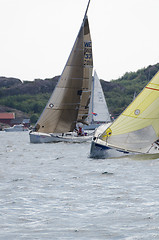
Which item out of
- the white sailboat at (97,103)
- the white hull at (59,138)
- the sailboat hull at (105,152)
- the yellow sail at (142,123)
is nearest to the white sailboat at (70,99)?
the white hull at (59,138)

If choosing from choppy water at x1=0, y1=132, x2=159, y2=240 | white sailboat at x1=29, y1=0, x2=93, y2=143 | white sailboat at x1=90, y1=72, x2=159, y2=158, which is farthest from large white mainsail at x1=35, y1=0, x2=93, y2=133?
choppy water at x1=0, y1=132, x2=159, y2=240

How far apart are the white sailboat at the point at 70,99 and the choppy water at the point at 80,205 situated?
25.4 m

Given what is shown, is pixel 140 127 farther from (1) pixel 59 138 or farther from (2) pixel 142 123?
(1) pixel 59 138

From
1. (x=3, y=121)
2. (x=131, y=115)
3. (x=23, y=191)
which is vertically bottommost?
(x=3, y=121)

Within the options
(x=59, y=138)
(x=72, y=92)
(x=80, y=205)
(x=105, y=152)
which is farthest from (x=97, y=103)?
(x=80, y=205)

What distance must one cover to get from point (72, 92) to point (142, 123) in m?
21.5

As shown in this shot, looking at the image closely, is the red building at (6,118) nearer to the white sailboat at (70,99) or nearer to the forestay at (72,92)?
the white sailboat at (70,99)

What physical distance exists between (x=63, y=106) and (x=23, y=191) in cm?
3160

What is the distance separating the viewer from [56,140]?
4550 cm

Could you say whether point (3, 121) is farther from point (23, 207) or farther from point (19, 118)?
point (23, 207)

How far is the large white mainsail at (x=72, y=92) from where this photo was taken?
4584 cm

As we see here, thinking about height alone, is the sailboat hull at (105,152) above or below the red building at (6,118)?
above

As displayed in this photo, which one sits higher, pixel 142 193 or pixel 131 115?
Result: pixel 131 115

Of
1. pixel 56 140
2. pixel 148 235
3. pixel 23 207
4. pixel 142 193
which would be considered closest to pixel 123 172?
pixel 142 193
